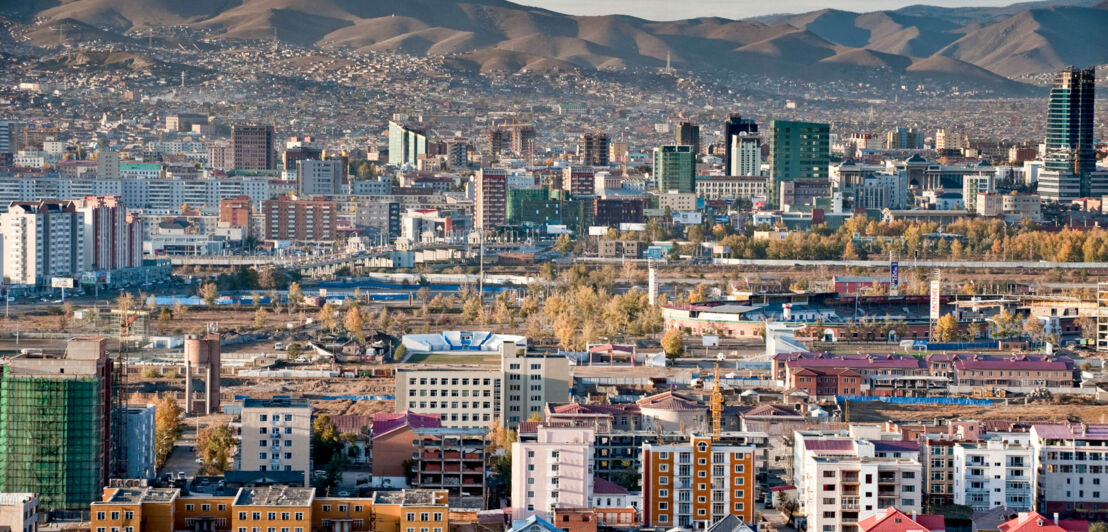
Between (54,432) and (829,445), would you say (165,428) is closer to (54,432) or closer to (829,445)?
(54,432)

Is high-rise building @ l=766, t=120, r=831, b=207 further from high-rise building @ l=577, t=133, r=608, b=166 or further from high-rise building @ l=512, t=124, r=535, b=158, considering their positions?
high-rise building @ l=512, t=124, r=535, b=158

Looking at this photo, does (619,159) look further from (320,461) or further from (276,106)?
(320,461)

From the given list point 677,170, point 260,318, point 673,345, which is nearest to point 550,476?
point 673,345

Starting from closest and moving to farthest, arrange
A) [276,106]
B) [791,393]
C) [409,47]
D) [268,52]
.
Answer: [791,393] → [276,106] → [268,52] → [409,47]

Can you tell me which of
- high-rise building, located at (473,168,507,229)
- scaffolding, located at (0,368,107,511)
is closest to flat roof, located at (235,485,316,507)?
scaffolding, located at (0,368,107,511)

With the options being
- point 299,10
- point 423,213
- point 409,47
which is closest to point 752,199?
point 423,213

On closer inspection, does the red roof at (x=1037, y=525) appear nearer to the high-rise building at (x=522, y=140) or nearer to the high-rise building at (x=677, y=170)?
the high-rise building at (x=677, y=170)
